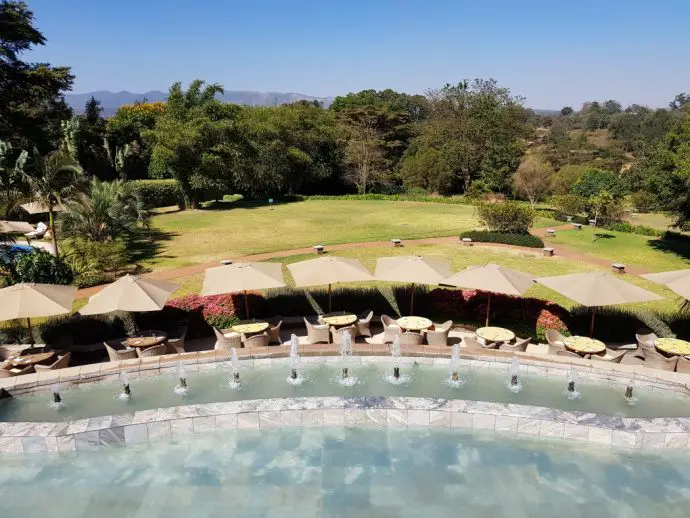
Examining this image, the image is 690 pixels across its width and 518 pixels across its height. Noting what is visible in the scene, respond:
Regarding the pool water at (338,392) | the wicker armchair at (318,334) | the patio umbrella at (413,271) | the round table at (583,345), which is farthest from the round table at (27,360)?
the round table at (583,345)

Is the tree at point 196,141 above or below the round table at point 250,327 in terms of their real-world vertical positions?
above

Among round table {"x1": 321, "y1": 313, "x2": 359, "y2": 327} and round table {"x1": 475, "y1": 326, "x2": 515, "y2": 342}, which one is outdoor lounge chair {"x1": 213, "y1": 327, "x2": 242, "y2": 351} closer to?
round table {"x1": 321, "y1": 313, "x2": 359, "y2": 327}

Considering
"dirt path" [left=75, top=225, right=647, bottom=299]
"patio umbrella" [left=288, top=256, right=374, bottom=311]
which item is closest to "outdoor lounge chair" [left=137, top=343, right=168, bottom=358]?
"patio umbrella" [left=288, top=256, right=374, bottom=311]

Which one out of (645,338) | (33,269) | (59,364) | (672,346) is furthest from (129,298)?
(672,346)

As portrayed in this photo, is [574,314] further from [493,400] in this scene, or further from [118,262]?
[118,262]

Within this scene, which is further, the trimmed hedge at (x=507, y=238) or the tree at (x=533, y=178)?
the tree at (x=533, y=178)

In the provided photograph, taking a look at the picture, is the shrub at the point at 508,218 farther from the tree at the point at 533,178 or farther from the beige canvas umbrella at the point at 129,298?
the beige canvas umbrella at the point at 129,298

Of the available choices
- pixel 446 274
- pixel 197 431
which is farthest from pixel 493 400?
pixel 197 431

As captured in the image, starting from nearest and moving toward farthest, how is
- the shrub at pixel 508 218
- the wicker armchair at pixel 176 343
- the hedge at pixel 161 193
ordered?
the wicker armchair at pixel 176 343 < the shrub at pixel 508 218 < the hedge at pixel 161 193
